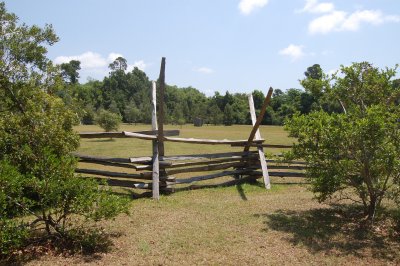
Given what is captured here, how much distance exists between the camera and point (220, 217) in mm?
7730

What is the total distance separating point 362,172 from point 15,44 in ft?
27.2

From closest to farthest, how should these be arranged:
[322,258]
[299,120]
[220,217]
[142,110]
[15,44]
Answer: [322,258] < [299,120] < [220,217] < [15,44] < [142,110]

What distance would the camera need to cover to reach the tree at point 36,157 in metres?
5.42

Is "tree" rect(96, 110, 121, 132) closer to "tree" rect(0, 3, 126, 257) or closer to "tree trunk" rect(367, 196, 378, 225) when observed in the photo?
"tree" rect(0, 3, 126, 257)

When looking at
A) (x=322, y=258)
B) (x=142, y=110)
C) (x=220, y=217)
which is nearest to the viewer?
(x=322, y=258)

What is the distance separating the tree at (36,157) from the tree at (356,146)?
153 inches

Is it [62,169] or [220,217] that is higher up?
[62,169]

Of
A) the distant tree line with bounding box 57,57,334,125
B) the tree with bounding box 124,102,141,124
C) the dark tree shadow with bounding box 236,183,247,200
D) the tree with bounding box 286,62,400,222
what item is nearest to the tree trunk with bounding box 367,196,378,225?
the tree with bounding box 286,62,400,222

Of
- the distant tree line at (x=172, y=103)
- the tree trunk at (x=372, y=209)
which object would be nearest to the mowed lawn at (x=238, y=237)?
the tree trunk at (x=372, y=209)

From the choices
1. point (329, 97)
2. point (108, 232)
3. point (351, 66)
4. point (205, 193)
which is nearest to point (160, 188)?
point (205, 193)

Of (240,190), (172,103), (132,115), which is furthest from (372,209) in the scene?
(172,103)

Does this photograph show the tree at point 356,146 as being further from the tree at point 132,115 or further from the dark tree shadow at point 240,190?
the tree at point 132,115

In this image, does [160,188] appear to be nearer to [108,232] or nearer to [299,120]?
[108,232]

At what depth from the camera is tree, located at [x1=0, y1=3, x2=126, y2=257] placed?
542cm
